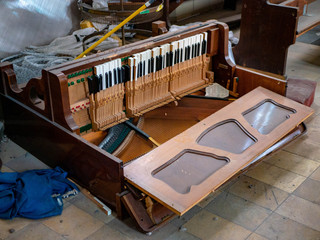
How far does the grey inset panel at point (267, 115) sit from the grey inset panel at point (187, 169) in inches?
27.2

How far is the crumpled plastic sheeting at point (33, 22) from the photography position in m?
6.16

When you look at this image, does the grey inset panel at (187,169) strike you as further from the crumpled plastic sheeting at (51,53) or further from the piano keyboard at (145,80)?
the crumpled plastic sheeting at (51,53)

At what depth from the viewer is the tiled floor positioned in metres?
3.44

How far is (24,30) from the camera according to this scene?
638 cm

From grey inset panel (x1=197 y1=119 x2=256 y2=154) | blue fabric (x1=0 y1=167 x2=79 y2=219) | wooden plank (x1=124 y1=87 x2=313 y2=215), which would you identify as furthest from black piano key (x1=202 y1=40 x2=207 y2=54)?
blue fabric (x1=0 y1=167 x2=79 y2=219)

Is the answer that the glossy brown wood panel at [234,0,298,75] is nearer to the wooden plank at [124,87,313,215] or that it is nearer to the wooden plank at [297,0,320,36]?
the wooden plank at [297,0,320,36]

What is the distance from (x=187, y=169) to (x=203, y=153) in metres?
0.25

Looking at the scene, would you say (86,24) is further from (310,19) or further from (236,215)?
(236,215)

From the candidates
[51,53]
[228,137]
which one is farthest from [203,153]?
[51,53]

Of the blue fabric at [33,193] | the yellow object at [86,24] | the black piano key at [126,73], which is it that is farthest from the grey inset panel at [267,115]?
the yellow object at [86,24]

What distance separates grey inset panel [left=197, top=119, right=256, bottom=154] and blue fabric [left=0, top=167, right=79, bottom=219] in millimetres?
1230

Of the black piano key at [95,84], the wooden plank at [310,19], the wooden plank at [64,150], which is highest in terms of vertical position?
the black piano key at [95,84]

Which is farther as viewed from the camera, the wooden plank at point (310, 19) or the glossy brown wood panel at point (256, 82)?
the wooden plank at point (310, 19)

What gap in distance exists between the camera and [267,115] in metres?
4.21
